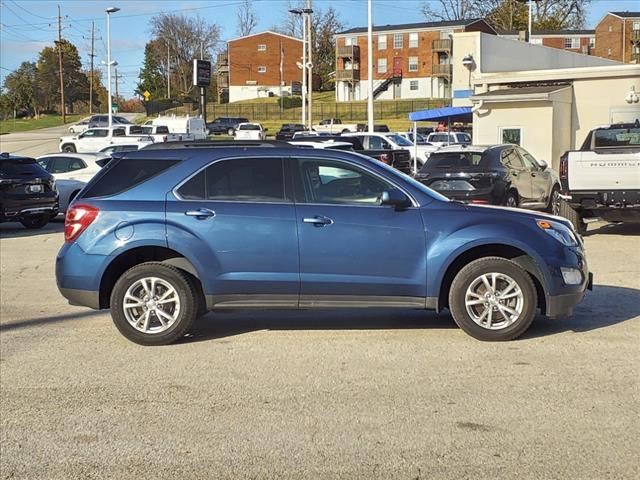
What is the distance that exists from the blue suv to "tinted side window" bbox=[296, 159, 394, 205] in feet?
0.03

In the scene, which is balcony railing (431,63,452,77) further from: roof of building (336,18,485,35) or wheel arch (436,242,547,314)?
wheel arch (436,242,547,314)

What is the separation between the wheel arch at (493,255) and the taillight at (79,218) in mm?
3183

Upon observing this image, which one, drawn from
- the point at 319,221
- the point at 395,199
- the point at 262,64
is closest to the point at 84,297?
the point at 319,221

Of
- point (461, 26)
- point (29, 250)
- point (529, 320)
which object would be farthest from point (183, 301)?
point (461, 26)

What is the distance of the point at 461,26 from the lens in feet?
242

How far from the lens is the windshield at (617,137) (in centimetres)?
1331

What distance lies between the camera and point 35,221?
55.8 feet

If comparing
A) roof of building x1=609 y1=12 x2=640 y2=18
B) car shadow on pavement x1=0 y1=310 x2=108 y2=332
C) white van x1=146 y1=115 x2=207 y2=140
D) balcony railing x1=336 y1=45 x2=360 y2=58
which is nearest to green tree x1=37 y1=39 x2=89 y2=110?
balcony railing x1=336 y1=45 x2=360 y2=58

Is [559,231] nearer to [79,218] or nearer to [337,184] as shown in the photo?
[337,184]

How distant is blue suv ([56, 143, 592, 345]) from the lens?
21.8 feet

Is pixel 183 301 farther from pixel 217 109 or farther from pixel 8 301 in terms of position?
pixel 217 109

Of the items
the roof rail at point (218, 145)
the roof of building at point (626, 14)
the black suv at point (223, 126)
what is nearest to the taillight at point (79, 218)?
the roof rail at point (218, 145)

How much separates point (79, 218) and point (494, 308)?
3809 millimetres

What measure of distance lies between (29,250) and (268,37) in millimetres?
83232
